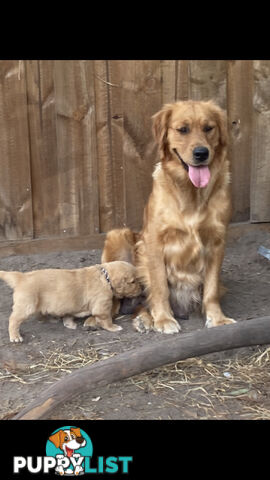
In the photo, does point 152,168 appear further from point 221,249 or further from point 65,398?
point 65,398

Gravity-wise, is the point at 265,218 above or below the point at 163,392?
above

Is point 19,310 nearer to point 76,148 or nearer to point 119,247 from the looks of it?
point 119,247

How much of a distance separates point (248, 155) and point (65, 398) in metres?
3.93

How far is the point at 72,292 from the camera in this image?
4859mm

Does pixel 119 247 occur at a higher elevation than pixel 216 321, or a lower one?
higher

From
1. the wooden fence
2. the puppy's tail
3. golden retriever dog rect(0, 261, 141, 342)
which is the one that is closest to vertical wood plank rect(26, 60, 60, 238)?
the wooden fence

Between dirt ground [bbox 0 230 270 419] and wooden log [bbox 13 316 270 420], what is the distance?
195 mm

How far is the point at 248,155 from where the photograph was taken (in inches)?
262

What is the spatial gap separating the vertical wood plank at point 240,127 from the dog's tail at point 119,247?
1.57m

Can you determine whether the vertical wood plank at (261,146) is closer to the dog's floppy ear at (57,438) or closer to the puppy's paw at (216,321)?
the puppy's paw at (216,321)

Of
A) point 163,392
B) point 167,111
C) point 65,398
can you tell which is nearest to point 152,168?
point 167,111

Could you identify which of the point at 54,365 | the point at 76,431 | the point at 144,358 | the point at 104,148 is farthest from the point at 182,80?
the point at 76,431

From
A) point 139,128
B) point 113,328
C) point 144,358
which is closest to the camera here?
point 144,358

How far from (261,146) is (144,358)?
142 inches
